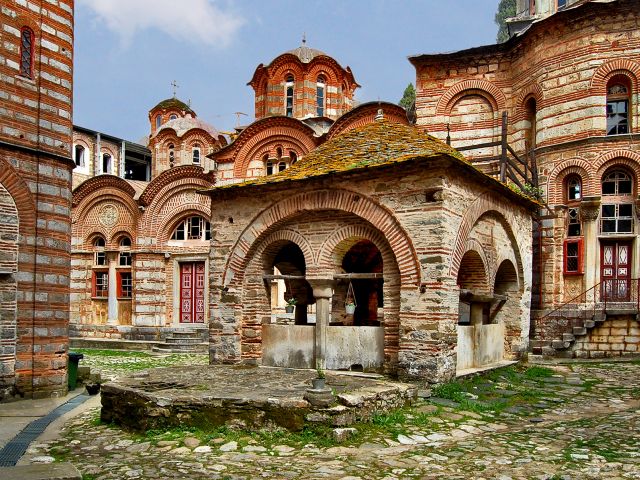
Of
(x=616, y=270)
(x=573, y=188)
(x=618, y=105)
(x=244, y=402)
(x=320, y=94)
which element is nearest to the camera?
(x=244, y=402)

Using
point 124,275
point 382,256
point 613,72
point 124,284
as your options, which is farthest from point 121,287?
point 613,72

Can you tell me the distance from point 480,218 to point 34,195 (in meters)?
7.83

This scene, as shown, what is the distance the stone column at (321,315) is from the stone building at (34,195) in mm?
4434

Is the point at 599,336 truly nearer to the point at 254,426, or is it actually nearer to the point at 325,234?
the point at 325,234

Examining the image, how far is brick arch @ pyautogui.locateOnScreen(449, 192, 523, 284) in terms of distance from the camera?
1062cm

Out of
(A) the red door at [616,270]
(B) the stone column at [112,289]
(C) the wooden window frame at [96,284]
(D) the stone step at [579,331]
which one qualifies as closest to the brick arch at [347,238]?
(D) the stone step at [579,331]

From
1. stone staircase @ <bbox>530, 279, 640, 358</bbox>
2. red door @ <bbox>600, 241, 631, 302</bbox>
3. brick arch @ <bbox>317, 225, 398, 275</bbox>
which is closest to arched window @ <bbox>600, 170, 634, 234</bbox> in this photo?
red door @ <bbox>600, 241, 631, 302</bbox>

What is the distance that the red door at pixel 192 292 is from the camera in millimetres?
24422

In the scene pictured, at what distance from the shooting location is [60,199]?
460 inches

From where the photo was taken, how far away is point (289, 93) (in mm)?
26672

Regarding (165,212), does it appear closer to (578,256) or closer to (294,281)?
(294,281)

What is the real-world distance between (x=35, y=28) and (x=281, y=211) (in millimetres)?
5315

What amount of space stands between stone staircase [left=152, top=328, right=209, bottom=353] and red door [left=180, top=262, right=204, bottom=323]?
120cm

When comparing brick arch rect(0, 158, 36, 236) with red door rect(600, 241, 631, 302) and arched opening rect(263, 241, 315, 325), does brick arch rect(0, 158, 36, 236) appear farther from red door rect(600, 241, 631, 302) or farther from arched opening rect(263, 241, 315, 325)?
red door rect(600, 241, 631, 302)
